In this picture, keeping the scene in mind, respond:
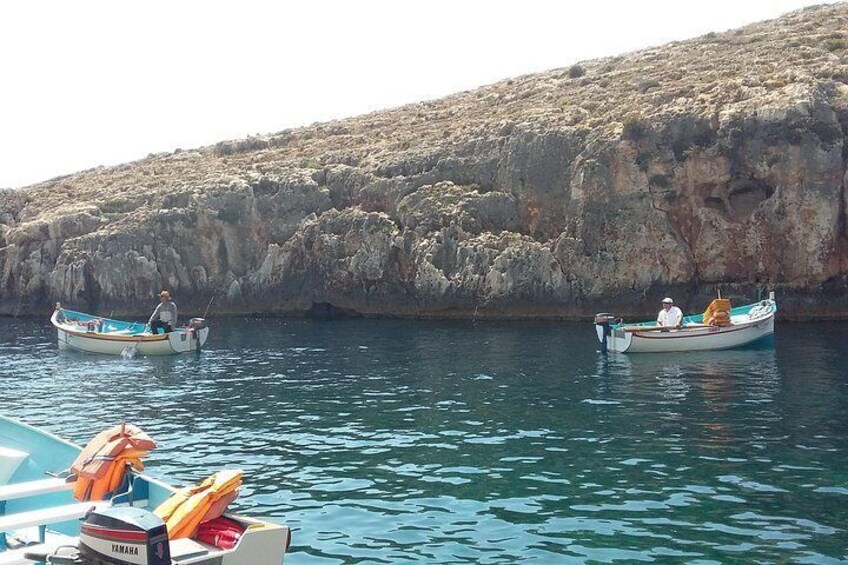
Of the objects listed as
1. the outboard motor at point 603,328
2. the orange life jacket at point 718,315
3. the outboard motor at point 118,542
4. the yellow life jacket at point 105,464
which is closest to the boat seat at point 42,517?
the outboard motor at point 118,542

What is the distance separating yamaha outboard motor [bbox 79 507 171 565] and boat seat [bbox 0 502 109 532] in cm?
123

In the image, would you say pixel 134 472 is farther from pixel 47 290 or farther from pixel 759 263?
pixel 47 290

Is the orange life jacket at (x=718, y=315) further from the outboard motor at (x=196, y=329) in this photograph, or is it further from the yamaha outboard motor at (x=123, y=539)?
the yamaha outboard motor at (x=123, y=539)

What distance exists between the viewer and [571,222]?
5497 cm

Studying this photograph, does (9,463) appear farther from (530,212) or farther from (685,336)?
(530,212)

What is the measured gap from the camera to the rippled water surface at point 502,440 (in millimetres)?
14664

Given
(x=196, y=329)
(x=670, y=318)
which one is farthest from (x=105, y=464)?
(x=670, y=318)

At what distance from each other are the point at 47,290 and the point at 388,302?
28253mm

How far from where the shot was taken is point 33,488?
1338 centimetres

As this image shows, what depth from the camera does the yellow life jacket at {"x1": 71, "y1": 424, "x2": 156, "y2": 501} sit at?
13.5m

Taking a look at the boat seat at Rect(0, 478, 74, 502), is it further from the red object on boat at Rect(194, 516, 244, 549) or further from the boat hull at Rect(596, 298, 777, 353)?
the boat hull at Rect(596, 298, 777, 353)

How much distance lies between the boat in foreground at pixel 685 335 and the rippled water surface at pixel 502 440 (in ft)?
3.68

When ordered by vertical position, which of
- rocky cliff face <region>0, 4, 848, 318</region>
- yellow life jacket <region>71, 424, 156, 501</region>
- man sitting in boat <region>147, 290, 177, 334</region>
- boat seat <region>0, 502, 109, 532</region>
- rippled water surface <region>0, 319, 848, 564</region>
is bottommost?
rippled water surface <region>0, 319, 848, 564</region>

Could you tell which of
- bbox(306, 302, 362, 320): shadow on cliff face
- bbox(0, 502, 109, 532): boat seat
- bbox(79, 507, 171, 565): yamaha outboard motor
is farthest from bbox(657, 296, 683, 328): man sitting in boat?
bbox(79, 507, 171, 565): yamaha outboard motor
